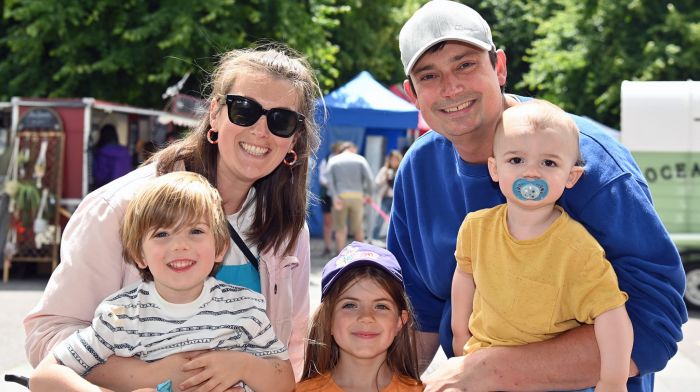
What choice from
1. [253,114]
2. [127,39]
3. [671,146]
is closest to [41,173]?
[127,39]

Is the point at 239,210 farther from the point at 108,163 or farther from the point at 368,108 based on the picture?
the point at 368,108

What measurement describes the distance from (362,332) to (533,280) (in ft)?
2.41

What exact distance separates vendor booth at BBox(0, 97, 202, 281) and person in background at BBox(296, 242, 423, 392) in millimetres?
9376

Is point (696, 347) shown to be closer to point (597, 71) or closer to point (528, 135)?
point (528, 135)

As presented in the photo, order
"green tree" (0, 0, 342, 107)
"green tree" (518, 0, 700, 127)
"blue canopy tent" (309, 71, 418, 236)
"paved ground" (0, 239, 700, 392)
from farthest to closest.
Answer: "green tree" (518, 0, 700, 127)
"green tree" (0, 0, 342, 107)
"blue canopy tent" (309, 71, 418, 236)
"paved ground" (0, 239, 700, 392)

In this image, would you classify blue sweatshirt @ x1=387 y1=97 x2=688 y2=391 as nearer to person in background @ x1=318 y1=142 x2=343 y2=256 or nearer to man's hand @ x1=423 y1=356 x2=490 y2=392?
man's hand @ x1=423 y1=356 x2=490 y2=392

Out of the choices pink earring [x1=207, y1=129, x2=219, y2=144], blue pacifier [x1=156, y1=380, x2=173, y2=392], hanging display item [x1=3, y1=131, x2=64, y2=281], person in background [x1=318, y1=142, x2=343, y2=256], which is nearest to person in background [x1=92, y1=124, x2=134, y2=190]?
hanging display item [x1=3, y1=131, x2=64, y2=281]

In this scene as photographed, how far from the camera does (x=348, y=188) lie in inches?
582

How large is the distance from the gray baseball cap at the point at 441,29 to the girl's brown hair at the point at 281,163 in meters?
0.43

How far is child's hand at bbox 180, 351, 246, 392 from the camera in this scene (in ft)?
8.77

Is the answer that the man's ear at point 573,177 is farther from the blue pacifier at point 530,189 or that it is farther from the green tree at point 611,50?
the green tree at point 611,50

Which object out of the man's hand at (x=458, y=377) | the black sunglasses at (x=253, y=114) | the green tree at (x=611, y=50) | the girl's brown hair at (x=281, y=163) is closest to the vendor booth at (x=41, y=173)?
the girl's brown hair at (x=281, y=163)

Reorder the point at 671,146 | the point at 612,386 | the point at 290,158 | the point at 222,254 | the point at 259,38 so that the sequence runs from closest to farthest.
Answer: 1. the point at 612,386
2. the point at 222,254
3. the point at 290,158
4. the point at 671,146
5. the point at 259,38

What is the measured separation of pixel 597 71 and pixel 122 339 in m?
22.7
